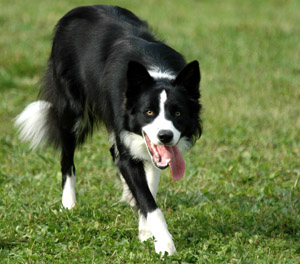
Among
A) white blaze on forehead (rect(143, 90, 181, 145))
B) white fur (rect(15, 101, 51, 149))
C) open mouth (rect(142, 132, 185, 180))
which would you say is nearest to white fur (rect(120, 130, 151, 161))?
open mouth (rect(142, 132, 185, 180))

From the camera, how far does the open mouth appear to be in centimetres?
465

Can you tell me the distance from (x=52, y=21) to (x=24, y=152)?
23.1 feet

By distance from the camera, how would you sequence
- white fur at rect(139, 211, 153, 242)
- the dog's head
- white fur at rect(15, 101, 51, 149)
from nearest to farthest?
the dog's head → white fur at rect(139, 211, 153, 242) → white fur at rect(15, 101, 51, 149)

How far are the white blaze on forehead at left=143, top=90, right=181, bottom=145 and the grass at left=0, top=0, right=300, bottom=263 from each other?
2.82 ft

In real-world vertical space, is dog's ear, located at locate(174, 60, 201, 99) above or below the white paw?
above

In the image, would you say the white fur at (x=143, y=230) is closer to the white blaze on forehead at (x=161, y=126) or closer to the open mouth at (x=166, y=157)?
the open mouth at (x=166, y=157)

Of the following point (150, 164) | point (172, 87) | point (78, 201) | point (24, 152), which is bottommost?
point (24, 152)

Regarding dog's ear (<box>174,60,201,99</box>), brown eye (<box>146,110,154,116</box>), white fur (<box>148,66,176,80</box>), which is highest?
dog's ear (<box>174,60,201,99</box>)

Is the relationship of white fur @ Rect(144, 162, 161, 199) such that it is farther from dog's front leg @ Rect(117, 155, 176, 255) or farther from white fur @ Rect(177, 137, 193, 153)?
white fur @ Rect(177, 137, 193, 153)

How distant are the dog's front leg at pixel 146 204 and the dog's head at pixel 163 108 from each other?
0.29 meters

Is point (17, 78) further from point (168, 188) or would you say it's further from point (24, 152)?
point (168, 188)

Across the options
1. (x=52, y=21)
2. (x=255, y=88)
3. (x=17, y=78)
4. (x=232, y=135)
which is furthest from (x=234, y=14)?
(x=232, y=135)

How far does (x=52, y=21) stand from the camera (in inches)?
539

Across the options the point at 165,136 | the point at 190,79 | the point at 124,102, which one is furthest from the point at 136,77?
the point at 165,136
